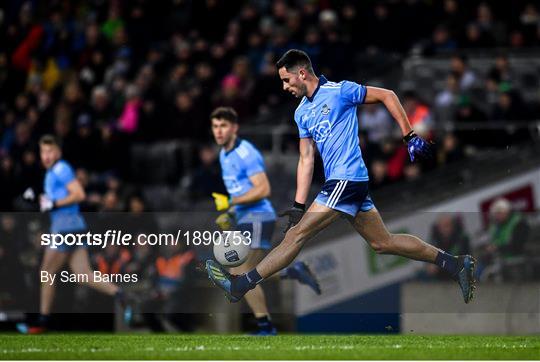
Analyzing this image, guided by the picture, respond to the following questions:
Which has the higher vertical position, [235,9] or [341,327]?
[235,9]

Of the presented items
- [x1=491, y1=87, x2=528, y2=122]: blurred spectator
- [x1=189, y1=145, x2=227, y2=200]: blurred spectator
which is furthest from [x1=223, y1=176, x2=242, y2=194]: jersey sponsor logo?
[x1=491, y1=87, x2=528, y2=122]: blurred spectator

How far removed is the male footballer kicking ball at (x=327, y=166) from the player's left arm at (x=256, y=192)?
62.4 inches

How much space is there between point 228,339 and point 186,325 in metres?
3.54

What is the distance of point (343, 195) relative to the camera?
12078 millimetres

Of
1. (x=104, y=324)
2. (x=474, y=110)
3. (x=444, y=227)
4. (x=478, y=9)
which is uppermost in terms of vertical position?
(x=478, y=9)

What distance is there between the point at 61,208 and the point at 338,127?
4.41 metres

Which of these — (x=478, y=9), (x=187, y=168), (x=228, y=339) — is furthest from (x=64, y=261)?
(x=478, y=9)

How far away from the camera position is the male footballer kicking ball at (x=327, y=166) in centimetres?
1209

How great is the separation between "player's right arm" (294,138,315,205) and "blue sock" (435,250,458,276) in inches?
58.7

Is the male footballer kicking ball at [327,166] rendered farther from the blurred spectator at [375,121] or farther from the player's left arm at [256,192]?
the blurred spectator at [375,121]

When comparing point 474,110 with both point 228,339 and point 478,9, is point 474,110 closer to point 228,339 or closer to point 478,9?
point 478,9

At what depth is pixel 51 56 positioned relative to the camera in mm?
24156

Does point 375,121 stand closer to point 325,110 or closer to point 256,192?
point 256,192

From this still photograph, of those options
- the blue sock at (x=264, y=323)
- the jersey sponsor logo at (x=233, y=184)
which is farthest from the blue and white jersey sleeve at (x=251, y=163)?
the blue sock at (x=264, y=323)
